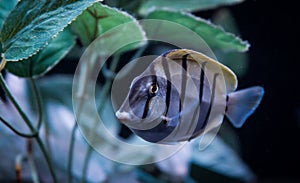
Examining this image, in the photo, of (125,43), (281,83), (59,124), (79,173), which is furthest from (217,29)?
(281,83)

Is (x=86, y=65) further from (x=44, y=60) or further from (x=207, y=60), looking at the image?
(x=207, y=60)

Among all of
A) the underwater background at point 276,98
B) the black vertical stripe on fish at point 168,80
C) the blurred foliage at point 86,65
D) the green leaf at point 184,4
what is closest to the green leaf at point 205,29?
the blurred foliage at point 86,65

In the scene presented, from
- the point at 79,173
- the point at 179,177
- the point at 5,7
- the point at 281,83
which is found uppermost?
the point at 5,7

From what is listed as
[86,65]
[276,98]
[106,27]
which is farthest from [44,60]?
[276,98]

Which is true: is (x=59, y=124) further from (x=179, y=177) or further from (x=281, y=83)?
(x=281, y=83)

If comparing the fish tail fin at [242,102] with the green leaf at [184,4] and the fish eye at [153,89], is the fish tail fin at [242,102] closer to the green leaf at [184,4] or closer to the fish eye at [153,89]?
the fish eye at [153,89]

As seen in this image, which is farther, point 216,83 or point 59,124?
point 59,124
